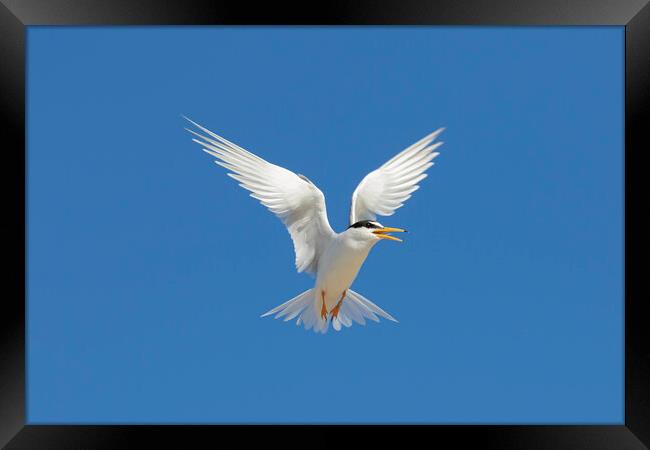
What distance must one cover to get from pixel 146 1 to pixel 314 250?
2.95m

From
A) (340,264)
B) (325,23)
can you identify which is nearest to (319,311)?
(340,264)

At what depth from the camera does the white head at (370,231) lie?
610cm

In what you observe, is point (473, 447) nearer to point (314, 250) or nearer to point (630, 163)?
point (630, 163)

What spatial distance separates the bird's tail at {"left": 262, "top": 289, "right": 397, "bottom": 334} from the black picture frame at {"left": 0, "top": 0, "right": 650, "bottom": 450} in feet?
8.14

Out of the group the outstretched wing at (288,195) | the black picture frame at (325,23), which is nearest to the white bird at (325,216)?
the outstretched wing at (288,195)

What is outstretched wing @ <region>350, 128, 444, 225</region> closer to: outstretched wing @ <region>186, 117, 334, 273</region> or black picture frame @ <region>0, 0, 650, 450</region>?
outstretched wing @ <region>186, 117, 334, 273</region>

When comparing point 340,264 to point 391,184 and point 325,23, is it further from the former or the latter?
point 325,23

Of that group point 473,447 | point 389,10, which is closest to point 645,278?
point 473,447

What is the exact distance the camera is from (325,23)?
4.31m

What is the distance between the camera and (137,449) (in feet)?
13.9

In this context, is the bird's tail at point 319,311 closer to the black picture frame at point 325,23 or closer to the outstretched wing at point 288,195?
the outstretched wing at point 288,195

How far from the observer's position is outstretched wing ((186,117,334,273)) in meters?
6.06

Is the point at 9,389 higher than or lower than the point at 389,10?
lower

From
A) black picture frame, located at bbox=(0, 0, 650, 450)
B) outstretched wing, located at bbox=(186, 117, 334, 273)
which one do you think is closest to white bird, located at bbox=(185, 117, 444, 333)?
outstretched wing, located at bbox=(186, 117, 334, 273)
